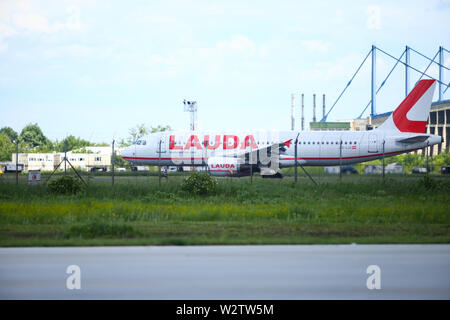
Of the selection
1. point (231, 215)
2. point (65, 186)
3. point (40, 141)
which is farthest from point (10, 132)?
point (231, 215)

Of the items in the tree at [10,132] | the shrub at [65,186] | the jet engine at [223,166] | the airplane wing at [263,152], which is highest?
the tree at [10,132]

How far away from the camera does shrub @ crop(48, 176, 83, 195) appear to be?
68.5 feet

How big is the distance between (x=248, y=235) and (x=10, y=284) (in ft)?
19.5

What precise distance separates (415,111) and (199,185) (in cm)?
2567

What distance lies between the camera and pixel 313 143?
127 ft

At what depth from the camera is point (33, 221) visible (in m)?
14.4

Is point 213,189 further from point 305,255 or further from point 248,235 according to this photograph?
point 305,255

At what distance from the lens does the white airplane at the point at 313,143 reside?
38562mm

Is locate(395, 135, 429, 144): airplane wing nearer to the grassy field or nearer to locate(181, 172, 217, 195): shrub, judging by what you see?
the grassy field

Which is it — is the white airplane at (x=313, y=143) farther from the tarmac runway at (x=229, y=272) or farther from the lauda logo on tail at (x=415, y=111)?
the tarmac runway at (x=229, y=272)

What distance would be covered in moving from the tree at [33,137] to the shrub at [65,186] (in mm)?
125577

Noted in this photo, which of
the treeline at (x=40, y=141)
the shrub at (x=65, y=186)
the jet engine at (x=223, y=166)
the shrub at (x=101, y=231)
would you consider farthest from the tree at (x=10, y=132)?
the shrub at (x=101, y=231)

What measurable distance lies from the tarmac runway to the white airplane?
27.8 m
